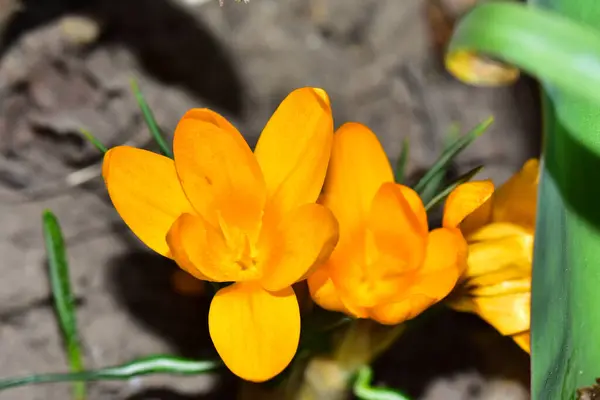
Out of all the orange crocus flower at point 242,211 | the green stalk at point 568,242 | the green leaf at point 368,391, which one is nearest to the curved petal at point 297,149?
the orange crocus flower at point 242,211

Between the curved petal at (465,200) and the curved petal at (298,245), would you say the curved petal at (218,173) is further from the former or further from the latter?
the curved petal at (465,200)

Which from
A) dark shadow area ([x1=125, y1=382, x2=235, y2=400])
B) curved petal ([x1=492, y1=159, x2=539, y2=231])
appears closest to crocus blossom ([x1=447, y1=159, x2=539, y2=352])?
curved petal ([x1=492, y1=159, x2=539, y2=231])

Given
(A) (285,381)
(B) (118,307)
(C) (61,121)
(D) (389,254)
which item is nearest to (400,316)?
(D) (389,254)

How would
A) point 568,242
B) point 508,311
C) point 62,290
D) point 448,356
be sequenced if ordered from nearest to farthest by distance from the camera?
1. point 568,242
2. point 508,311
3. point 62,290
4. point 448,356

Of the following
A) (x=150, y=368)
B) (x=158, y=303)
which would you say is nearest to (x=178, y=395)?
(x=158, y=303)

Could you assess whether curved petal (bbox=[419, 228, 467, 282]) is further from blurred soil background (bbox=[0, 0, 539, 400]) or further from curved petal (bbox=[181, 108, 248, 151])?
blurred soil background (bbox=[0, 0, 539, 400])

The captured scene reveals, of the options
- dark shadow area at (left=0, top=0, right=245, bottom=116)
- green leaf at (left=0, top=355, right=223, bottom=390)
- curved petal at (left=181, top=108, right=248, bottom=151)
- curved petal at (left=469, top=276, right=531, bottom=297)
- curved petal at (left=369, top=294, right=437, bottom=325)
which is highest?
curved petal at (left=181, top=108, right=248, bottom=151)

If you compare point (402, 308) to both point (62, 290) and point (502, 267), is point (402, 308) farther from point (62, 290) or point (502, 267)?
point (62, 290)
